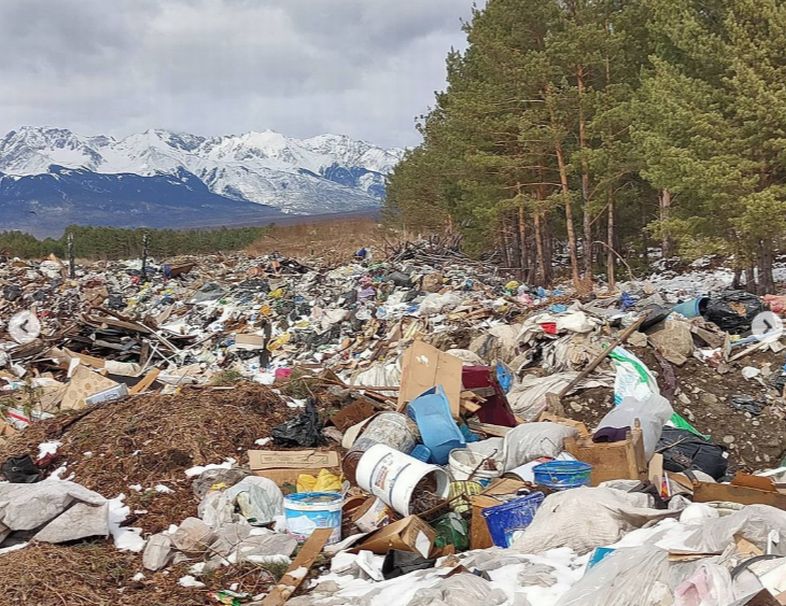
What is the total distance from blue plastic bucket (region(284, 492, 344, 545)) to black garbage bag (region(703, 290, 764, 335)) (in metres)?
6.48

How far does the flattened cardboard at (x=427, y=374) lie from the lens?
5715mm

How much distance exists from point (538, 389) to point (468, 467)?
2600 mm

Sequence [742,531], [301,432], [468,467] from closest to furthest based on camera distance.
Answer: [742,531]
[468,467]
[301,432]

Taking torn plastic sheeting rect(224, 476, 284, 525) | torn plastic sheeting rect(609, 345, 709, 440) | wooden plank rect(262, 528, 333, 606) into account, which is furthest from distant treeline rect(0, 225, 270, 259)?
wooden plank rect(262, 528, 333, 606)

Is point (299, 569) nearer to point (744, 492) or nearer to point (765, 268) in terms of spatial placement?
point (744, 492)

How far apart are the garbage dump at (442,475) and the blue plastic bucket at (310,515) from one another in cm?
1

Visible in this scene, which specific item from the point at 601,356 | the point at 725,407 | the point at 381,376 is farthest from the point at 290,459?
the point at 725,407

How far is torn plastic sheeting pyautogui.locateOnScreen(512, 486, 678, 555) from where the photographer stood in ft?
10.7

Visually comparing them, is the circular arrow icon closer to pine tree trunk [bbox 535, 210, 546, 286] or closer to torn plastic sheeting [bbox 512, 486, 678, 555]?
torn plastic sheeting [bbox 512, 486, 678, 555]

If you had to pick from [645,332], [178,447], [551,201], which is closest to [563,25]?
[551,201]

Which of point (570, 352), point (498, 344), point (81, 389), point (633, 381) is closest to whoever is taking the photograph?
point (633, 381)

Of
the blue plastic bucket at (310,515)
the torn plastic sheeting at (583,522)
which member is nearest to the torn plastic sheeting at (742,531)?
the torn plastic sheeting at (583,522)

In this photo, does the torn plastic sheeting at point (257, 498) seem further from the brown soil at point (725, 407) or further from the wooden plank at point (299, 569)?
the brown soil at point (725, 407)

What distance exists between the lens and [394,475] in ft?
13.3
